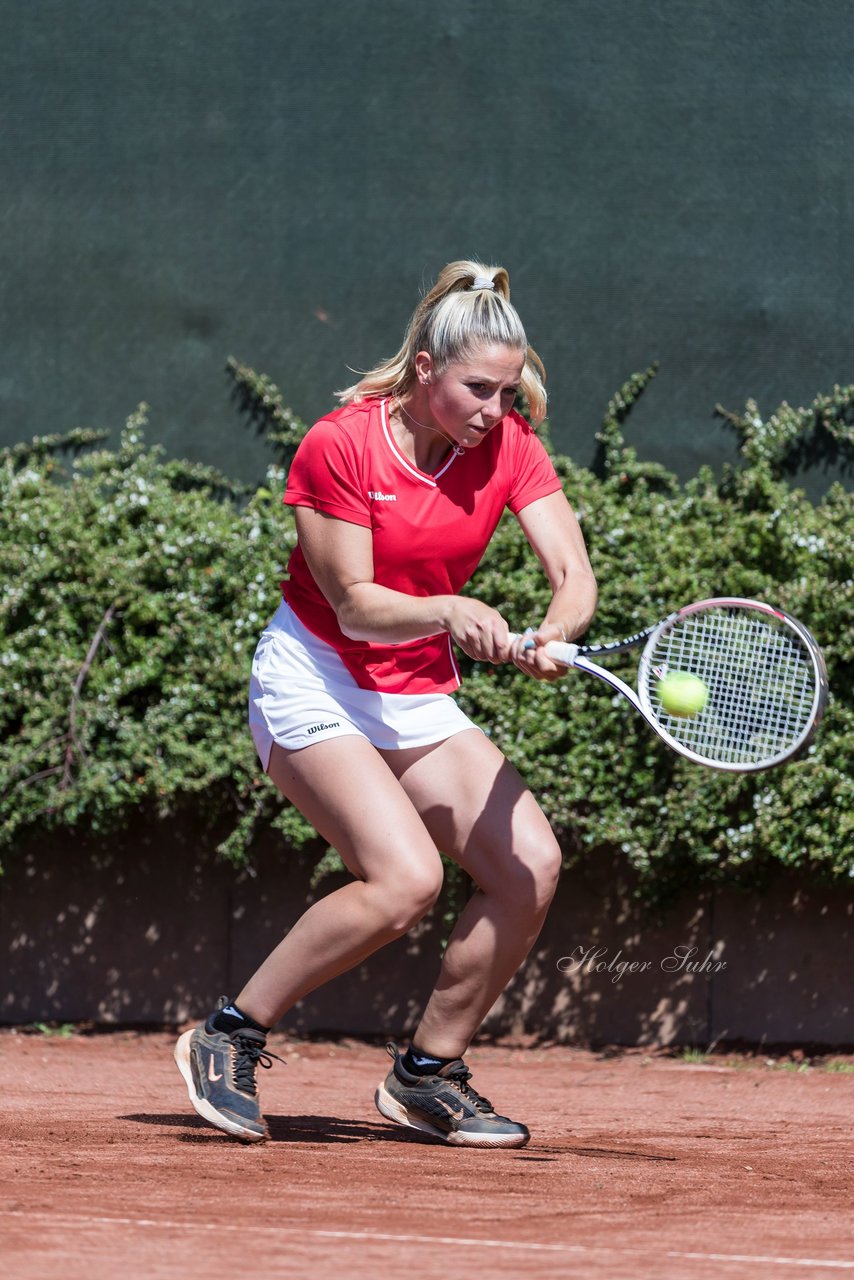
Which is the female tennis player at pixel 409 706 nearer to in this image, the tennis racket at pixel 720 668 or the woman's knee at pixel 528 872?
the woman's knee at pixel 528 872

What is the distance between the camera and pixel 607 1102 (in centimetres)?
518

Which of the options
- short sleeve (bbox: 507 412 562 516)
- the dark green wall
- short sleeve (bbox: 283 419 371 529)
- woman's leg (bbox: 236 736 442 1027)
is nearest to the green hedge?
the dark green wall

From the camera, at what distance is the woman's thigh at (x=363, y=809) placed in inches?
139

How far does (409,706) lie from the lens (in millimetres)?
3744

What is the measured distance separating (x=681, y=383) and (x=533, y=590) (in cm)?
142

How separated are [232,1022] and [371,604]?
A: 3.72 ft

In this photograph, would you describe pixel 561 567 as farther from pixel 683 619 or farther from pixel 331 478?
pixel 331 478

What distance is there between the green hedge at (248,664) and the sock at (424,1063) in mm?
1982

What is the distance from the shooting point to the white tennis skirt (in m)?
3.68

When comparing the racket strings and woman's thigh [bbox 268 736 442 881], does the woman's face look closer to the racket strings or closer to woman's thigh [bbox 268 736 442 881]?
the racket strings

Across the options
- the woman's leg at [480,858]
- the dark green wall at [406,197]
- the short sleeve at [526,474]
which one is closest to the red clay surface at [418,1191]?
the woman's leg at [480,858]

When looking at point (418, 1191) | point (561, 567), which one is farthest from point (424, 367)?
point (418, 1191)

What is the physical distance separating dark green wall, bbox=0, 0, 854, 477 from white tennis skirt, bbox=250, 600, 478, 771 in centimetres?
307

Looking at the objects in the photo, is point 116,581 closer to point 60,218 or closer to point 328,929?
point 60,218
